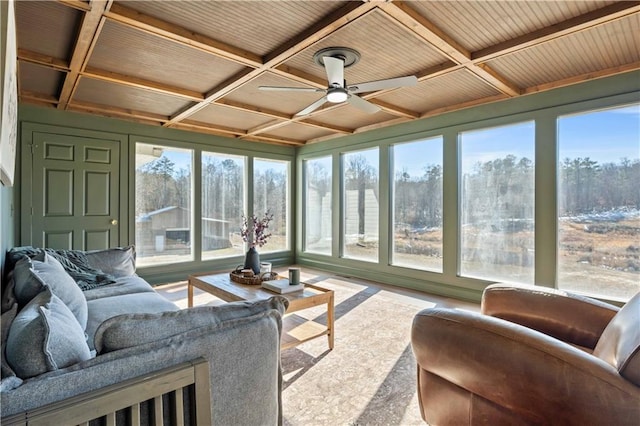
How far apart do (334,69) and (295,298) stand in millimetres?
Result: 1913

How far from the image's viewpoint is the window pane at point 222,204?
5.75m

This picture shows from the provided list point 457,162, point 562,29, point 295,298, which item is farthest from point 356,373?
point 457,162

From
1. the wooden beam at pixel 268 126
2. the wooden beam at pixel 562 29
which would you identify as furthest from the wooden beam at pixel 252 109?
the wooden beam at pixel 562 29

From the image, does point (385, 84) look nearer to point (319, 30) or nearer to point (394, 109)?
point (319, 30)

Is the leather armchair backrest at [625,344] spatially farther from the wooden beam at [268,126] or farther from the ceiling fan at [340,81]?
the wooden beam at [268,126]

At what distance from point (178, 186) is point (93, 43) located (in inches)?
119

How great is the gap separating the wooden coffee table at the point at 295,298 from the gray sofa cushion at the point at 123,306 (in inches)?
19.6

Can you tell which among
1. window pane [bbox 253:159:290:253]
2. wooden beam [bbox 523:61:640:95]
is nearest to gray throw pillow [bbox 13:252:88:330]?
window pane [bbox 253:159:290:253]

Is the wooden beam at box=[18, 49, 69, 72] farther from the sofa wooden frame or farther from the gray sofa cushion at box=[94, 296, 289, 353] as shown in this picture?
the sofa wooden frame

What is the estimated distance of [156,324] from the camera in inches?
44.3

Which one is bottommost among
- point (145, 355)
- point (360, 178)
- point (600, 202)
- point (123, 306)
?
point (123, 306)

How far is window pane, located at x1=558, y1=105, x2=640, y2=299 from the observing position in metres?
3.25

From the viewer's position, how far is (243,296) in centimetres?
272

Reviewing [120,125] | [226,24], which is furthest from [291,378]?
[120,125]
